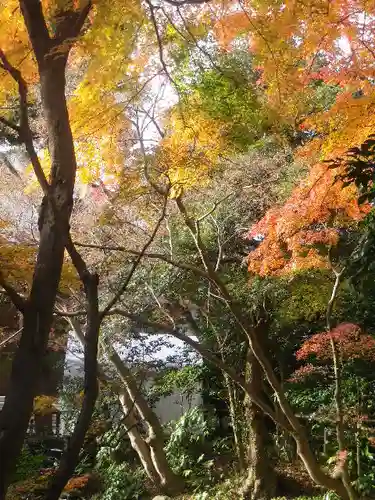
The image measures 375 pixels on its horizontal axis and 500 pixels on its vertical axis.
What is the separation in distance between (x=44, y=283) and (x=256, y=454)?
651 cm

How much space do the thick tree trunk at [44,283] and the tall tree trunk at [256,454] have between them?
6.18 metres

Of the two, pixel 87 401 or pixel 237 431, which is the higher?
pixel 237 431

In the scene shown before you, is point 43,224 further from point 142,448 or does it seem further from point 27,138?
point 142,448

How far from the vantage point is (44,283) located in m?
1.93

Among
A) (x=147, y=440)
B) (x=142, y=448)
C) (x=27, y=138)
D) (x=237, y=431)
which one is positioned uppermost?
(x=27, y=138)

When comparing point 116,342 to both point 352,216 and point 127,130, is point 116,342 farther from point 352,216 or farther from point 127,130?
point 352,216

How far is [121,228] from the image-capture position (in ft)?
25.3

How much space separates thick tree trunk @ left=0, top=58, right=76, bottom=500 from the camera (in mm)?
1697

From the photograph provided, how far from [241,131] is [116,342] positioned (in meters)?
4.49

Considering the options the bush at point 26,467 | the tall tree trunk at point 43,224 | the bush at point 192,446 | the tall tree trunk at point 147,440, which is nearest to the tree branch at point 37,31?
the tall tree trunk at point 43,224

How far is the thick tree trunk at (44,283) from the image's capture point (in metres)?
1.70

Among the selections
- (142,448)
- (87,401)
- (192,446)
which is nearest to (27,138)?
(87,401)

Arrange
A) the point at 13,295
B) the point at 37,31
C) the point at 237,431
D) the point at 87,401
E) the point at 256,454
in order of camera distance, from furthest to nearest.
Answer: the point at 237,431 → the point at 256,454 → the point at 37,31 → the point at 13,295 → the point at 87,401

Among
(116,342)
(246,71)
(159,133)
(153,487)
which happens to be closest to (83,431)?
(159,133)
